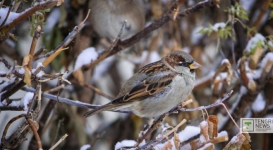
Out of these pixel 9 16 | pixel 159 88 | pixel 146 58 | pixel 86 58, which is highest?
pixel 146 58

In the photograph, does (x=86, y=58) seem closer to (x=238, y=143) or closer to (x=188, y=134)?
(x=188, y=134)

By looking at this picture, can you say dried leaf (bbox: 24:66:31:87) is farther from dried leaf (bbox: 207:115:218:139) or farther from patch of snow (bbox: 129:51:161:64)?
patch of snow (bbox: 129:51:161:64)

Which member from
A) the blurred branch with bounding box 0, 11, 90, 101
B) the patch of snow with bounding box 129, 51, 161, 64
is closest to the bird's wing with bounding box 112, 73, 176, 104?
the blurred branch with bounding box 0, 11, 90, 101

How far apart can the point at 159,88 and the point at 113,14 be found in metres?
0.87

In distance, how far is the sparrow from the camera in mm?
2381

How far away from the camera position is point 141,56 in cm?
358

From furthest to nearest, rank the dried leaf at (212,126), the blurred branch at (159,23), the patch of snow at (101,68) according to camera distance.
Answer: the patch of snow at (101,68) < the blurred branch at (159,23) < the dried leaf at (212,126)

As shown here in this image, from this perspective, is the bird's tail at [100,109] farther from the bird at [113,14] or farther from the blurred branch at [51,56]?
the bird at [113,14]

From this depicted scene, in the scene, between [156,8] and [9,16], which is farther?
[156,8]

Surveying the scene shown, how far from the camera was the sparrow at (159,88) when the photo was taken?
238 centimetres

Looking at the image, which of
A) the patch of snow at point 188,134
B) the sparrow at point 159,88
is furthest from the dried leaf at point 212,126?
the sparrow at point 159,88

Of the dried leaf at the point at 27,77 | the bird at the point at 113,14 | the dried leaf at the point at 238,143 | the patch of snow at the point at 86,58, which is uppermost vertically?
the bird at the point at 113,14

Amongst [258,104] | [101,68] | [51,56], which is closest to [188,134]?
[51,56]

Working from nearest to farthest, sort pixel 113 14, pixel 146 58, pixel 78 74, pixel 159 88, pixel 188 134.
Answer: pixel 188 134 < pixel 159 88 < pixel 78 74 < pixel 113 14 < pixel 146 58
